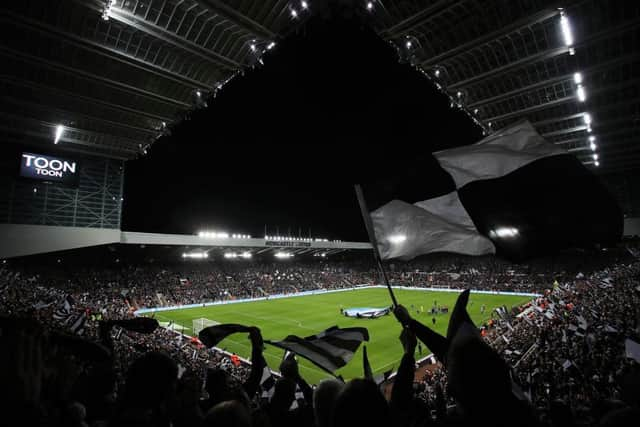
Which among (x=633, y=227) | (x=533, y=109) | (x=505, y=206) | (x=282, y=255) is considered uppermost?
(x=533, y=109)

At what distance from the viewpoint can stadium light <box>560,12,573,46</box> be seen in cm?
1780

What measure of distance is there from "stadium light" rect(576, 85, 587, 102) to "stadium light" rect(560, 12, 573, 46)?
510cm

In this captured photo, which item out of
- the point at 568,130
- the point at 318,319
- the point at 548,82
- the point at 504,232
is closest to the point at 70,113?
the point at 318,319

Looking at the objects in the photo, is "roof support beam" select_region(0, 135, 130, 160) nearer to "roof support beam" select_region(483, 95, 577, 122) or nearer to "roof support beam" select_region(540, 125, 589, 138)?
"roof support beam" select_region(483, 95, 577, 122)

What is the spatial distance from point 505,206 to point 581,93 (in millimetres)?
24596

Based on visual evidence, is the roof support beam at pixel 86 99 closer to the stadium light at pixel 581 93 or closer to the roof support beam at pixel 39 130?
the roof support beam at pixel 39 130

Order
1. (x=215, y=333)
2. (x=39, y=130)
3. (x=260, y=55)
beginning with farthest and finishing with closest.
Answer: (x=39, y=130) → (x=260, y=55) → (x=215, y=333)

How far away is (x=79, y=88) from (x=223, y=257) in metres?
41.1

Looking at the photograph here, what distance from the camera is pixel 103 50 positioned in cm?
1992

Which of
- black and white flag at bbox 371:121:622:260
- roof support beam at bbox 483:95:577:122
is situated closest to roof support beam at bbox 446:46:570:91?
roof support beam at bbox 483:95:577:122

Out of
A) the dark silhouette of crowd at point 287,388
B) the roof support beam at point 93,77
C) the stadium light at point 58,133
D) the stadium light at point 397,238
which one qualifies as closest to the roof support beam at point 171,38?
the roof support beam at point 93,77

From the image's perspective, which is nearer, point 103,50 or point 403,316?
point 403,316

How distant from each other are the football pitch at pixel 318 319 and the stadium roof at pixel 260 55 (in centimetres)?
1888

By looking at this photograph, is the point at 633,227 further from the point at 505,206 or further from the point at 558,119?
the point at 505,206
